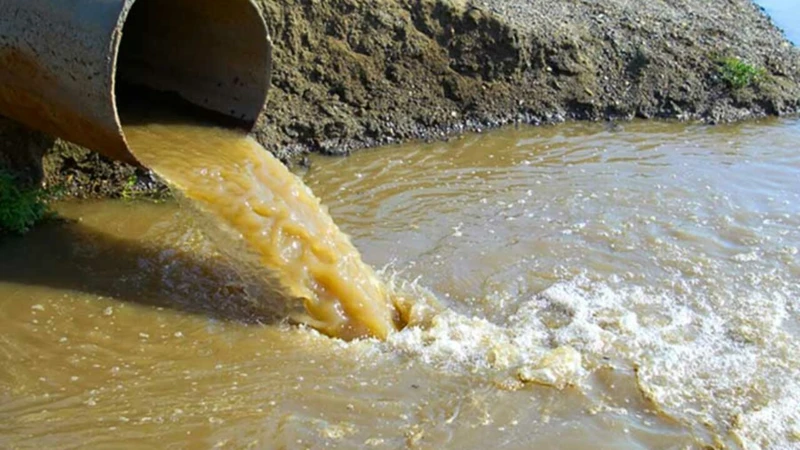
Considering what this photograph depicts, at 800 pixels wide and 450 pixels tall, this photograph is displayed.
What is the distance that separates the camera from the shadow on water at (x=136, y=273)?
552 centimetres

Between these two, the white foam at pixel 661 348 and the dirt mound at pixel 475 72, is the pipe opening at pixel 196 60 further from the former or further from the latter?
the white foam at pixel 661 348

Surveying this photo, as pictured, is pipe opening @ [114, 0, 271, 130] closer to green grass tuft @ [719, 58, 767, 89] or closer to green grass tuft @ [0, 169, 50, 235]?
green grass tuft @ [0, 169, 50, 235]

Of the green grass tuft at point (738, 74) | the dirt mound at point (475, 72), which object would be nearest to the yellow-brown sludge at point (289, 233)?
the dirt mound at point (475, 72)

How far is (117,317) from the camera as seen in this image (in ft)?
17.5

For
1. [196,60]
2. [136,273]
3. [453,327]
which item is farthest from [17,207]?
[453,327]

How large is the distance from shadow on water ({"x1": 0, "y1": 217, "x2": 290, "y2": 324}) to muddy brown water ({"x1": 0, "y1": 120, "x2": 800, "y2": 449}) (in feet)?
0.05

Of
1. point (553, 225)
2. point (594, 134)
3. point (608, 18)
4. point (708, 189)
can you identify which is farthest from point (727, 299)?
point (608, 18)

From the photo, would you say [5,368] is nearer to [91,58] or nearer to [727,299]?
[91,58]

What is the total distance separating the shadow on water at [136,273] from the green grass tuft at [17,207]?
8 centimetres

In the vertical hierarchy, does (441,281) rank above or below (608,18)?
below

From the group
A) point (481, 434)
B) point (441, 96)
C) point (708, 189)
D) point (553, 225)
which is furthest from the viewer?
point (441, 96)

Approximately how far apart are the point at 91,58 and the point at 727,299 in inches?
163

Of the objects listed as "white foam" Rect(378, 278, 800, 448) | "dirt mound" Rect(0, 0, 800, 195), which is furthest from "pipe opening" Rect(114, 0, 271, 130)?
"white foam" Rect(378, 278, 800, 448)

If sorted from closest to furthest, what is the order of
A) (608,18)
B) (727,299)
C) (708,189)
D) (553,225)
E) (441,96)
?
1. (727,299)
2. (553,225)
3. (708,189)
4. (441,96)
5. (608,18)
